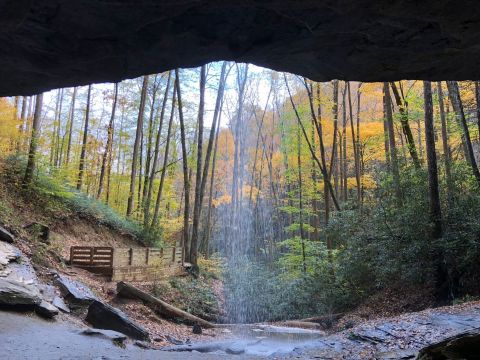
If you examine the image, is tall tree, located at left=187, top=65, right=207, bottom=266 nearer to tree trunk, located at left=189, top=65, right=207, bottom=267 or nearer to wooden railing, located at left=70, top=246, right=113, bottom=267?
tree trunk, located at left=189, top=65, right=207, bottom=267

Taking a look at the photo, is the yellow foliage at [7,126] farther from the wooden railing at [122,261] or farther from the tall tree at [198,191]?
the tall tree at [198,191]

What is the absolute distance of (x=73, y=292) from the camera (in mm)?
10109

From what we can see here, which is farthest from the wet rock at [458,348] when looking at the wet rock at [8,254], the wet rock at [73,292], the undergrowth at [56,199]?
the undergrowth at [56,199]

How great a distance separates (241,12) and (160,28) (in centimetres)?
92

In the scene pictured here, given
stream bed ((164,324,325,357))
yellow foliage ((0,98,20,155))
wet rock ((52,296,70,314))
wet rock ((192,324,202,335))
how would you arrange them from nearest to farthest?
stream bed ((164,324,325,357)), wet rock ((52,296,70,314)), wet rock ((192,324,202,335)), yellow foliage ((0,98,20,155))

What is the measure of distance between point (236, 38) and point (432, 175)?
29.4 feet

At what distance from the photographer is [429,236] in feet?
36.6

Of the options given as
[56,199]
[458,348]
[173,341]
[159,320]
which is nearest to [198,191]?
[56,199]

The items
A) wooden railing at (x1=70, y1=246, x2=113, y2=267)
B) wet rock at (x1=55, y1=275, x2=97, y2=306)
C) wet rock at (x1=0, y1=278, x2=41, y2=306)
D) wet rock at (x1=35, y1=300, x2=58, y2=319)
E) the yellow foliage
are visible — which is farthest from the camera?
the yellow foliage

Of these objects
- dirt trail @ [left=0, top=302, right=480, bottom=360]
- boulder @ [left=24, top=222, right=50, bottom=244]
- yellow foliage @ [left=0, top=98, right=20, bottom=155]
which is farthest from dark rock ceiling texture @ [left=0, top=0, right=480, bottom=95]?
yellow foliage @ [left=0, top=98, right=20, bottom=155]

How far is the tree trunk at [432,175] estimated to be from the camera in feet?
35.9

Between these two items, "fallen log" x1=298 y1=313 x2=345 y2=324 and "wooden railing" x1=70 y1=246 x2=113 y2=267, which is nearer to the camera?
"fallen log" x1=298 y1=313 x2=345 y2=324

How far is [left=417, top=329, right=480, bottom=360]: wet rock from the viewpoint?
178 inches

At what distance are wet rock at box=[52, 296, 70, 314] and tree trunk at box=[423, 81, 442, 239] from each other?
10.1 metres
